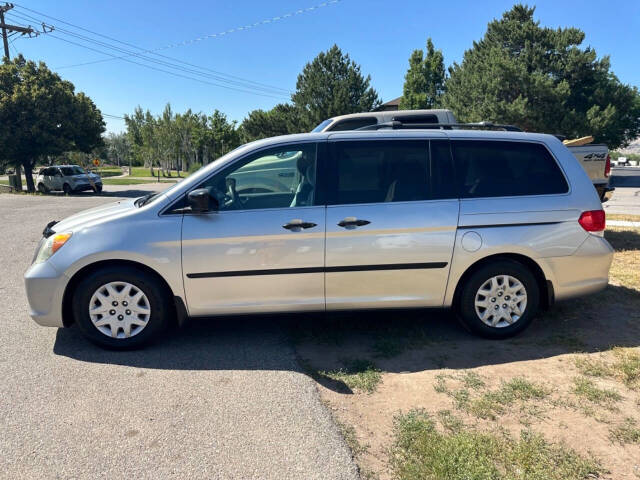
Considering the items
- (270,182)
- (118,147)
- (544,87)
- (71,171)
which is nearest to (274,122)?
(71,171)

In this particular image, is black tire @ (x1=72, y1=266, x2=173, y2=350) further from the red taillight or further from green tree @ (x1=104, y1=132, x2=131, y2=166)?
green tree @ (x1=104, y1=132, x2=131, y2=166)

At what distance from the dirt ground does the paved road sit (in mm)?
242

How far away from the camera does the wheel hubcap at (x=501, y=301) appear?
12.9 feet

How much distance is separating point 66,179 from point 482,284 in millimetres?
26036

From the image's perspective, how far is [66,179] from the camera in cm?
2453

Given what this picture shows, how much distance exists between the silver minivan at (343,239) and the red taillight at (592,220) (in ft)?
0.03

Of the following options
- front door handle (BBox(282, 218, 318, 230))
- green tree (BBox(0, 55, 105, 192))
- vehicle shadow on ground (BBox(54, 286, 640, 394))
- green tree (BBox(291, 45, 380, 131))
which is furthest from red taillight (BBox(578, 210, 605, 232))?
green tree (BBox(291, 45, 380, 131))

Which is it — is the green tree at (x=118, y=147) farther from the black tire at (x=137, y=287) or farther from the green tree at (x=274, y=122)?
the black tire at (x=137, y=287)

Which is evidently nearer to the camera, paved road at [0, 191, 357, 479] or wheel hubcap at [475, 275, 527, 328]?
paved road at [0, 191, 357, 479]

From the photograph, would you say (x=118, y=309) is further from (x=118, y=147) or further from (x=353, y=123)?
(x=118, y=147)

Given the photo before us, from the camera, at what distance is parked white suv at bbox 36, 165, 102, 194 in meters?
24.6

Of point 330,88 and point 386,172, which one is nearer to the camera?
point 386,172

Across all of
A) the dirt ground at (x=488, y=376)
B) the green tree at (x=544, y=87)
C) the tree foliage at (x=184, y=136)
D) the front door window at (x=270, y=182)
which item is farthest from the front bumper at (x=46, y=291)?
the tree foliage at (x=184, y=136)

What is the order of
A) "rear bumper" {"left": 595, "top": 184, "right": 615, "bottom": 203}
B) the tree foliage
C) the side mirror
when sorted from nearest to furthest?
the side mirror
"rear bumper" {"left": 595, "top": 184, "right": 615, "bottom": 203}
the tree foliage
